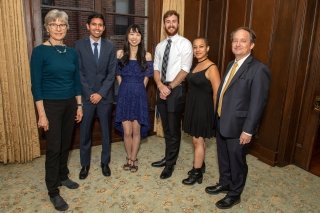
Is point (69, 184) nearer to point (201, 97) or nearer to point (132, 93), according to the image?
point (132, 93)

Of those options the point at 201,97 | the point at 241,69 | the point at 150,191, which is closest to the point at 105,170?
the point at 150,191

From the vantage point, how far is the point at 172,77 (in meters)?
3.14

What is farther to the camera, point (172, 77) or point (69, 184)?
point (172, 77)

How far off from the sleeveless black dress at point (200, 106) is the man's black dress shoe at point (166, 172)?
2.13 ft

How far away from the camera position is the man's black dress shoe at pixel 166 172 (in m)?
3.24

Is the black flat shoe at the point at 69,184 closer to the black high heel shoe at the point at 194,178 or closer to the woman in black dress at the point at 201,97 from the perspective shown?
the black high heel shoe at the point at 194,178

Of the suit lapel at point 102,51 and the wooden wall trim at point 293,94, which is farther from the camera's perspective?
the wooden wall trim at point 293,94

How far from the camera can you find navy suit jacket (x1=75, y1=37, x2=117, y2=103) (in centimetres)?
293

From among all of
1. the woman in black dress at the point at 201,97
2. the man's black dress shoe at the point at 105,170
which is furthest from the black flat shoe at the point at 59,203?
the woman in black dress at the point at 201,97

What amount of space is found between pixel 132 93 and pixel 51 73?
3.31 ft

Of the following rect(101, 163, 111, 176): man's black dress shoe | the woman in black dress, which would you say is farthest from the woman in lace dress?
the woman in black dress

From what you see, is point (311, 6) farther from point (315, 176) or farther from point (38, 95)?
point (38, 95)

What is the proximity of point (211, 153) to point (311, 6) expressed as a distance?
2376 millimetres

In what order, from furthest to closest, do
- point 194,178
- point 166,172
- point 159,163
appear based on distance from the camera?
point 159,163
point 166,172
point 194,178
